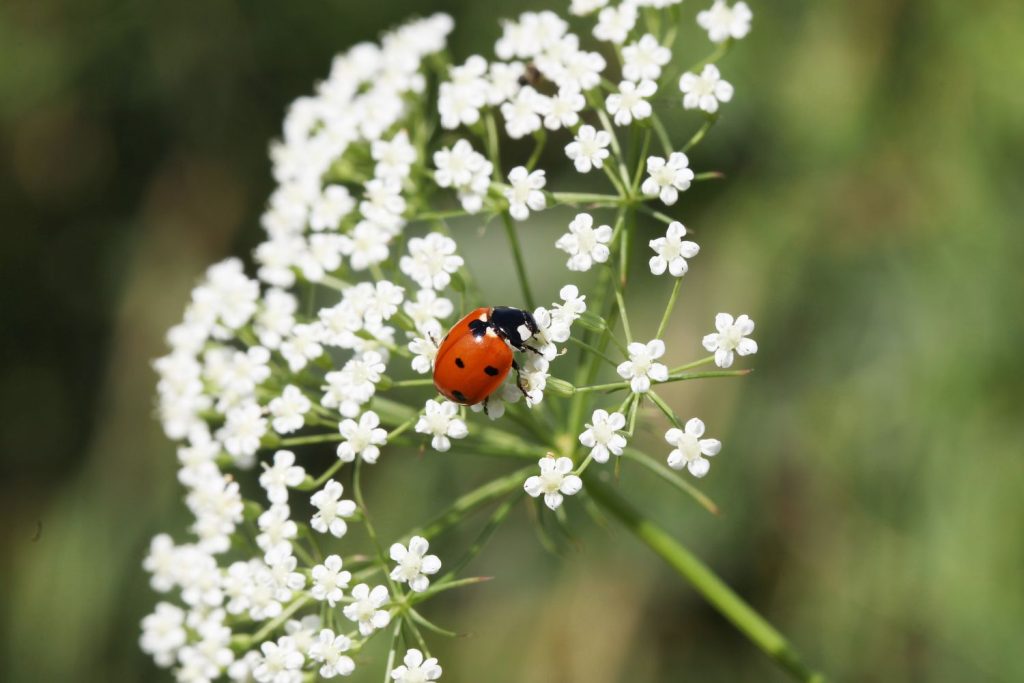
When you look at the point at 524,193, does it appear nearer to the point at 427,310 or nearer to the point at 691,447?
the point at 427,310

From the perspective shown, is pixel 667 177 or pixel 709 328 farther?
pixel 709 328

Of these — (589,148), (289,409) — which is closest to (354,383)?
(289,409)

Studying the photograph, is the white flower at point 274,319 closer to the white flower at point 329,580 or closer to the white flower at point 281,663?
the white flower at point 329,580

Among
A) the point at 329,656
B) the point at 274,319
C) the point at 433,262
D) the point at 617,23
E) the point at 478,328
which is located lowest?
the point at 329,656

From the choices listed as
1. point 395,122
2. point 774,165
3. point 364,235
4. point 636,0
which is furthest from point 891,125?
point 364,235

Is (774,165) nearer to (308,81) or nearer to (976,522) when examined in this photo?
(976,522)

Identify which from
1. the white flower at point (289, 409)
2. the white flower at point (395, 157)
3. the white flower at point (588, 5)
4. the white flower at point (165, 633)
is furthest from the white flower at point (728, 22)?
the white flower at point (165, 633)

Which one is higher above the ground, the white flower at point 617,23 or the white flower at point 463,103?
the white flower at point 617,23

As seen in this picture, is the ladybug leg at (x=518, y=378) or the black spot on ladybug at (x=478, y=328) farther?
the ladybug leg at (x=518, y=378)
